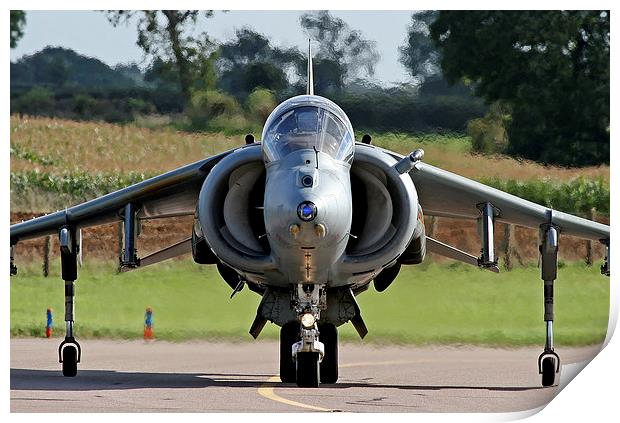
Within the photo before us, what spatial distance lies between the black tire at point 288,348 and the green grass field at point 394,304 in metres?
3.01

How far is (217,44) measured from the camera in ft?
65.7

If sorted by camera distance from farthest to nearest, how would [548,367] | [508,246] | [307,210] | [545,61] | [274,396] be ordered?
[545,61] < [508,246] < [548,367] < [274,396] < [307,210]

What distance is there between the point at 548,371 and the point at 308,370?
3194 mm

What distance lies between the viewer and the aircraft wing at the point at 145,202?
15.7 m

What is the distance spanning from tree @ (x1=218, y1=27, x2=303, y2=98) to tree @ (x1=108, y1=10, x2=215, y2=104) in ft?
1.04

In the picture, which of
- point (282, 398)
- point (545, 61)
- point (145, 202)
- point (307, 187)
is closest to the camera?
point (307, 187)

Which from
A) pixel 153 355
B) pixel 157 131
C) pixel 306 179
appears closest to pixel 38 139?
pixel 157 131

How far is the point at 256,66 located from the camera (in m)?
19.3

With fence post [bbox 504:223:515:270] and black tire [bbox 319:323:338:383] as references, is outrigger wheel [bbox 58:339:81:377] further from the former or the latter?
fence post [bbox 504:223:515:270]

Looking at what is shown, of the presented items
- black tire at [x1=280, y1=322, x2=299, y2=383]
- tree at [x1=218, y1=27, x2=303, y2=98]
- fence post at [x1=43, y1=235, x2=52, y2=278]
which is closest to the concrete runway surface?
black tire at [x1=280, y1=322, x2=299, y2=383]

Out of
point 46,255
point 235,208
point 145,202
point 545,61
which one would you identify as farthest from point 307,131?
point 545,61

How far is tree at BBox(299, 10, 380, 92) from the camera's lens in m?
Result: 19.0

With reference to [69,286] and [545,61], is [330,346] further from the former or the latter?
[545,61]
